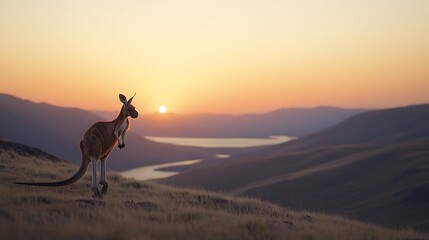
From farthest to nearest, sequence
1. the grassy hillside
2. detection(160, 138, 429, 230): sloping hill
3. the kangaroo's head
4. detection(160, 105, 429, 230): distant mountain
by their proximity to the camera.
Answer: detection(160, 105, 429, 230): distant mountain, detection(160, 138, 429, 230): sloping hill, the kangaroo's head, the grassy hillside

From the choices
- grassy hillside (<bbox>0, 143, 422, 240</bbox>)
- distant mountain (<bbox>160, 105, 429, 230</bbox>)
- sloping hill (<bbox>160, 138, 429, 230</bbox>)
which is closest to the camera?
grassy hillside (<bbox>0, 143, 422, 240</bbox>)

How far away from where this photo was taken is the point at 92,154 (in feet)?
55.3

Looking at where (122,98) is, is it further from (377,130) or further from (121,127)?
(377,130)

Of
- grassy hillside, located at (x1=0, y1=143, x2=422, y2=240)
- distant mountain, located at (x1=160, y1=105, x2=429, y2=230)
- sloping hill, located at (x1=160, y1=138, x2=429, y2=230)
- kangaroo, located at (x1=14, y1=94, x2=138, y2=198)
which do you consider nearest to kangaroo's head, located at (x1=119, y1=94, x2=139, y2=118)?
kangaroo, located at (x1=14, y1=94, x2=138, y2=198)

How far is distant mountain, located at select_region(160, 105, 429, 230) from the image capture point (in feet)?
195

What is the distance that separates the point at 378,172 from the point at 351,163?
9176 mm

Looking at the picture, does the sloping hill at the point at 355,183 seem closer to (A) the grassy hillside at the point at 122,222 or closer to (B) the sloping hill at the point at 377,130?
(A) the grassy hillside at the point at 122,222

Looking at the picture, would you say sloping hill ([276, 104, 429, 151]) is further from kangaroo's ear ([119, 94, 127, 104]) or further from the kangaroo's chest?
kangaroo's ear ([119, 94, 127, 104])

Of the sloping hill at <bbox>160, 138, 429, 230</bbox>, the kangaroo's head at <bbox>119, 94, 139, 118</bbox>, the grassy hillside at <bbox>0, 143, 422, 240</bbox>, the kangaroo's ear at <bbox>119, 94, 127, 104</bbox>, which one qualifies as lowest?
the sloping hill at <bbox>160, 138, 429, 230</bbox>

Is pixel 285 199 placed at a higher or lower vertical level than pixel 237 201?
lower

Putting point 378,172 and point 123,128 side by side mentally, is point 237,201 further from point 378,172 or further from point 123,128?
point 378,172

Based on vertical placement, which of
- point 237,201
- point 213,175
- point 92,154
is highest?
point 92,154

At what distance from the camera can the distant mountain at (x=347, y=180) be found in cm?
5931

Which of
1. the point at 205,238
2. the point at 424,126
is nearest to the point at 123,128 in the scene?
the point at 205,238
